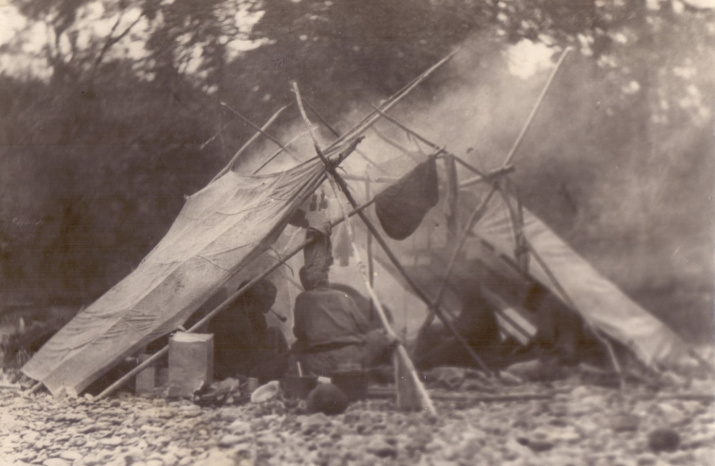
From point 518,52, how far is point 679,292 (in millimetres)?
1502

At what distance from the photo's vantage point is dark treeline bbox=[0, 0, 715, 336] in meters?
3.28

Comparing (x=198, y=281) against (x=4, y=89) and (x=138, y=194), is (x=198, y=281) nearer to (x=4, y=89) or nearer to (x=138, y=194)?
(x=138, y=194)

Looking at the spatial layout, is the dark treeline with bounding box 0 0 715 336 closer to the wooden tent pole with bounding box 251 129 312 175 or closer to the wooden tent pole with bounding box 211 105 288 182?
the wooden tent pole with bounding box 211 105 288 182

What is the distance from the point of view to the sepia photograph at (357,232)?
318 centimetres

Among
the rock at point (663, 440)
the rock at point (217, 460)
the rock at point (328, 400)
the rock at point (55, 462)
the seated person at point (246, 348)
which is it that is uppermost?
the seated person at point (246, 348)

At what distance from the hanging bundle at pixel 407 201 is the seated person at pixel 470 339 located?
0.54 m

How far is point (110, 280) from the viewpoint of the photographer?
13.1ft

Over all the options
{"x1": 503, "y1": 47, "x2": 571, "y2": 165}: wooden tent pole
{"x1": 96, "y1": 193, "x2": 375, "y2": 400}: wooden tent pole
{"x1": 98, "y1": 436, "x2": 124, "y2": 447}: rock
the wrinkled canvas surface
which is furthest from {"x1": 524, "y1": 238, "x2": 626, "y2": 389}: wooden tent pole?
{"x1": 98, "y1": 436, "x2": 124, "y2": 447}: rock

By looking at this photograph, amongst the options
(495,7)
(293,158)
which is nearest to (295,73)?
(293,158)

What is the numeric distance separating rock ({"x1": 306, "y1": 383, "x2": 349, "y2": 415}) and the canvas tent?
49cm

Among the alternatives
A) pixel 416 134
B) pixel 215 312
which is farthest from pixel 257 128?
pixel 215 312

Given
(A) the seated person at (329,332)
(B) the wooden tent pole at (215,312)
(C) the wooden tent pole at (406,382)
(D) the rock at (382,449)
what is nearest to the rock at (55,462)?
(B) the wooden tent pole at (215,312)

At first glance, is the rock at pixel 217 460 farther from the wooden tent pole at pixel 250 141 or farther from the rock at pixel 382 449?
the wooden tent pole at pixel 250 141

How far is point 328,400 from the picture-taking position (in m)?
3.35
